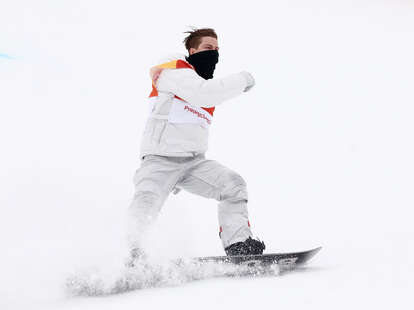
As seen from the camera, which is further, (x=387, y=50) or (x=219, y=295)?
(x=387, y=50)

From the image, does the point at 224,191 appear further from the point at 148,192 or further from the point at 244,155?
the point at 244,155

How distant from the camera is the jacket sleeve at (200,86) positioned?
245 centimetres

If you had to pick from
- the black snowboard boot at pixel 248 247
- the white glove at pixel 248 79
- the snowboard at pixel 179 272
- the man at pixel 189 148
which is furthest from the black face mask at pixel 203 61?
the snowboard at pixel 179 272

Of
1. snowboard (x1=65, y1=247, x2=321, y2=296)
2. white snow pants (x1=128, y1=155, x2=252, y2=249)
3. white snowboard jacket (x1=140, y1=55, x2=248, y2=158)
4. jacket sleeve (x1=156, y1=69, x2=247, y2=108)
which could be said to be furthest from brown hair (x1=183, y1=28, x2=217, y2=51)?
snowboard (x1=65, y1=247, x2=321, y2=296)

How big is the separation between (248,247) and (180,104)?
881 mm

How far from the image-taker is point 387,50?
35.5 feet

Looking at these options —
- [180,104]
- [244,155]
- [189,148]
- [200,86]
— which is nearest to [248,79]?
[200,86]

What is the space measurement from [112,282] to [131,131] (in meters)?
6.44

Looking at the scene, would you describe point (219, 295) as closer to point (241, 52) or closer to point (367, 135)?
point (367, 135)

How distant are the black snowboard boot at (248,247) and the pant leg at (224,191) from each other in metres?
0.03

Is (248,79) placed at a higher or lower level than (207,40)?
lower

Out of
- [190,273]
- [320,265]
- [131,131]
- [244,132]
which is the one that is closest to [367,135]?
[244,132]

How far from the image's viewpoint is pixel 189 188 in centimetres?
269

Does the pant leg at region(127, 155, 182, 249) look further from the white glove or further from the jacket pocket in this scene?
the white glove
